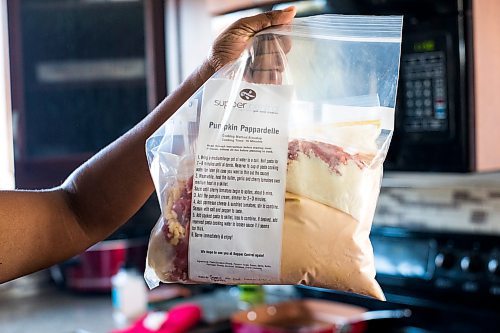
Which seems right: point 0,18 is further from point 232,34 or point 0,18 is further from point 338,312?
point 232,34

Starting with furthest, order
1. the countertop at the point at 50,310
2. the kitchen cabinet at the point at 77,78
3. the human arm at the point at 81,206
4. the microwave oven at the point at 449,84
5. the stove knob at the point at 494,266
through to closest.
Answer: the kitchen cabinet at the point at 77,78 < the countertop at the point at 50,310 < the stove knob at the point at 494,266 < the microwave oven at the point at 449,84 < the human arm at the point at 81,206

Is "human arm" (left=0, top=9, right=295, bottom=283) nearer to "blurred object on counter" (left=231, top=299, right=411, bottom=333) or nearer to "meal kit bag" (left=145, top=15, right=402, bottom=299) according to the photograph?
"meal kit bag" (left=145, top=15, right=402, bottom=299)

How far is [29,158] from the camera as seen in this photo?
6.84ft

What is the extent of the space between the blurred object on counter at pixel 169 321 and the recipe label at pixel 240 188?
109 centimetres

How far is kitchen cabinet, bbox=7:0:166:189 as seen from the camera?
2.08 m

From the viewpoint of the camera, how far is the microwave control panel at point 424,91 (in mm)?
1491

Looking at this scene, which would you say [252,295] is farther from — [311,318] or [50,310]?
[50,310]

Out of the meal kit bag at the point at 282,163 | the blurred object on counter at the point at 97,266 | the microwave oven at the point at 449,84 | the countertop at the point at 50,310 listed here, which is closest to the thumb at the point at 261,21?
the meal kit bag at the point at 282,163

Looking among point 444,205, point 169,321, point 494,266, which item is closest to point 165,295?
point 169,321

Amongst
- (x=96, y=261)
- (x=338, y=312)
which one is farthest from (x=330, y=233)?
(x=96, y=261)

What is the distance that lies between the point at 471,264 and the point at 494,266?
5cm

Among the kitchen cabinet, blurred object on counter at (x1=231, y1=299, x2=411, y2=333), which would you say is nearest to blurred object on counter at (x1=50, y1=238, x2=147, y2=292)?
the kitchen cabinet

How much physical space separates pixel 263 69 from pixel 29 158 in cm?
140

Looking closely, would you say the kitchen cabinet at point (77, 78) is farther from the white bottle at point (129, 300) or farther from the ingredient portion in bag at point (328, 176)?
the ingredient portion in bag at point (328, 176)
